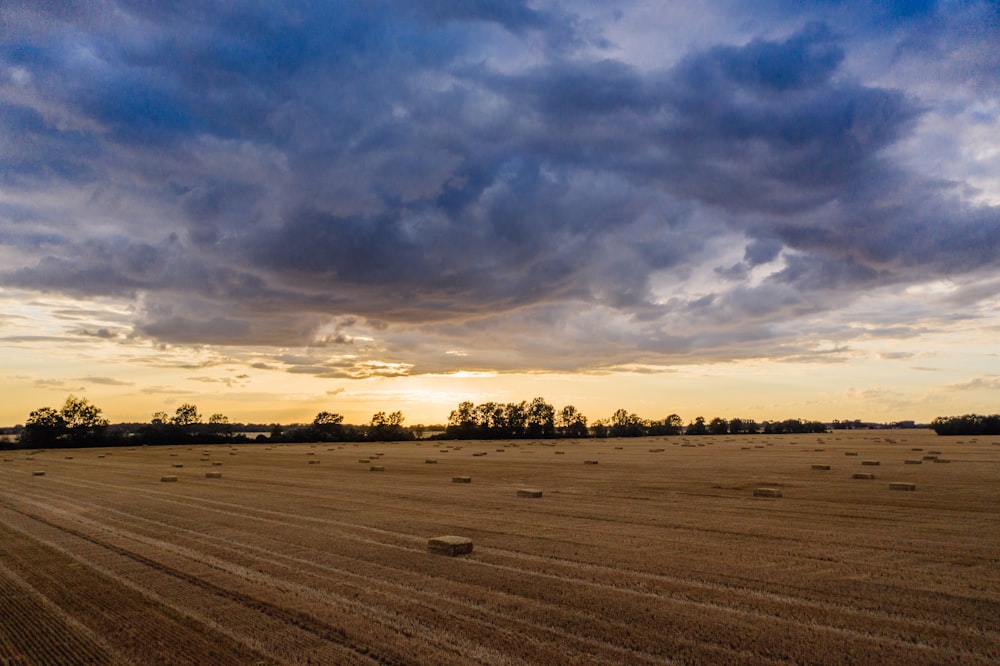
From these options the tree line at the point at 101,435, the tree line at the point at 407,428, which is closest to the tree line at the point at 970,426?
the tree line at the point at 407,428

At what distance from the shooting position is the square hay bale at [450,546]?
10.9 meters

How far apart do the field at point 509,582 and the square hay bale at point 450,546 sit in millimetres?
159

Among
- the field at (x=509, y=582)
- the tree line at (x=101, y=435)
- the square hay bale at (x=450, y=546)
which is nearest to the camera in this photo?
the field at (x=509, y=582)

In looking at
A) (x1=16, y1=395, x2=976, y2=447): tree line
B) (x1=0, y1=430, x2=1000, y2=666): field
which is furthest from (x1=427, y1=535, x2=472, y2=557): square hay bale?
(x1=16, y1=395, x2=976, y2=447): tree line

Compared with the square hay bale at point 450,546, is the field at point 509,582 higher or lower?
lower

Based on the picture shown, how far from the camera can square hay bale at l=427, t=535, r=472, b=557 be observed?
10938mm

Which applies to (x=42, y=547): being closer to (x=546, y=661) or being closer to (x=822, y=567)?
(x=546, y=661)

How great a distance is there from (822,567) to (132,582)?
1098cm

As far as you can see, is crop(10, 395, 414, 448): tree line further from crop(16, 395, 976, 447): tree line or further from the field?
the field

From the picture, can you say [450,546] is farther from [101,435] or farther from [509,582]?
[101,435]

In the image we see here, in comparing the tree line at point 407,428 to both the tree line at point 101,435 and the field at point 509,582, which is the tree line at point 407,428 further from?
the field at point 509,582

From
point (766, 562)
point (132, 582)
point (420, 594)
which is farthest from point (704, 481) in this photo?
point (132, 582)

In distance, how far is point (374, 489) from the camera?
2284 centimetres

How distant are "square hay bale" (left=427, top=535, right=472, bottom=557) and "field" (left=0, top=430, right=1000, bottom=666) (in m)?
0.16
